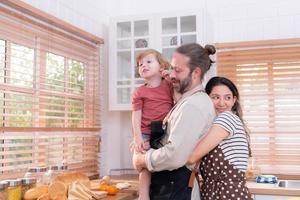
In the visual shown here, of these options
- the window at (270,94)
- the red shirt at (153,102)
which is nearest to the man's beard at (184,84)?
the red shirt at (153,102)

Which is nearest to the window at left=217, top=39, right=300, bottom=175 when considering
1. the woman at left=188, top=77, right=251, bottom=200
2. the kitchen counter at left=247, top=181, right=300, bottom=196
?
the kitchen counter at left=247, top=181, right=300, bottom=196

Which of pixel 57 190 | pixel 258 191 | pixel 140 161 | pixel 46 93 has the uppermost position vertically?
pixel 46 93

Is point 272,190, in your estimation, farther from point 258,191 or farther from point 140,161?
point 140,161

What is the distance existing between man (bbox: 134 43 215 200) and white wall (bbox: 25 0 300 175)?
66.1 inches

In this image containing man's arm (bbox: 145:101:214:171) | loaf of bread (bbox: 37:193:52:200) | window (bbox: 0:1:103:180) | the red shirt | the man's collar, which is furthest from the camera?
window (bbox: 0:1:103:180)

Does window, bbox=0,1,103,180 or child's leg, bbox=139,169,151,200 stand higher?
window, bbox=0,1,103,180

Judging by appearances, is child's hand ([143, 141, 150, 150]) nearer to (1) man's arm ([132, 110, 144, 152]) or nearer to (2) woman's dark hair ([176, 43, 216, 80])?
(1) man's arm ([132, 110, 144, 152])

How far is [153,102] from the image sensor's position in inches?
80.0

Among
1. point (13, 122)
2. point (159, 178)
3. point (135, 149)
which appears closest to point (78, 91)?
point (13, 122)

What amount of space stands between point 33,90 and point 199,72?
4.82ft

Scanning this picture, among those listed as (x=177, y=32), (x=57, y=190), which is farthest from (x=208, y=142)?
(x=177, y=32)

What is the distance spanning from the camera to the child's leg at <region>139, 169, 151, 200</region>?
6.01 ft

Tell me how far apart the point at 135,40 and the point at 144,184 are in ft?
6.25

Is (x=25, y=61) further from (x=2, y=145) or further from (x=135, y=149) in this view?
(x=135, y=149)
